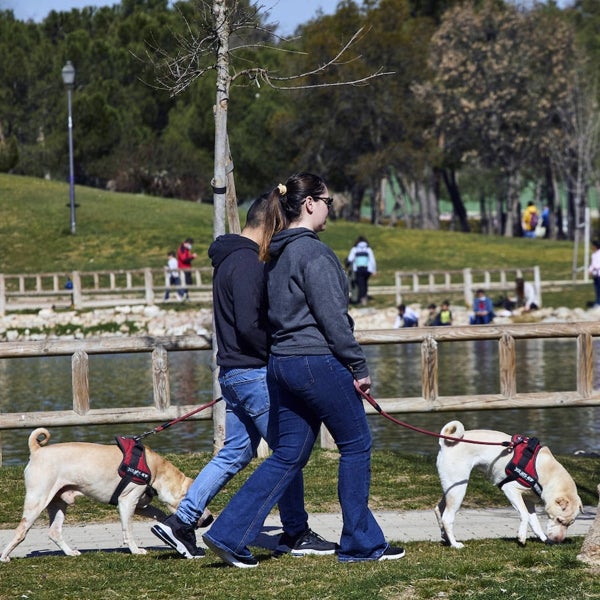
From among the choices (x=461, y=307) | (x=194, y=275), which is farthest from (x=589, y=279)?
(x=194, y=275)

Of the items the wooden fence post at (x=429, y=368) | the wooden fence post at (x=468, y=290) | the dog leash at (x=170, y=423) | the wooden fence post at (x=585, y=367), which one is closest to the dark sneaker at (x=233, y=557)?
the dog leash at (x=170, y=423)

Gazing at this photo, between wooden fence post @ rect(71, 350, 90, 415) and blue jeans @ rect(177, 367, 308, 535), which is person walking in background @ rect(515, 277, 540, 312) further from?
blue jeans @ rect(177, 367, 308, 535)

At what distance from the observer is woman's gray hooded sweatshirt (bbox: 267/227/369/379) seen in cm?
649

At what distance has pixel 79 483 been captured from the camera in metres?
7.37

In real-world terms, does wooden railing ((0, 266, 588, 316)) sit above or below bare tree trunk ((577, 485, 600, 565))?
above

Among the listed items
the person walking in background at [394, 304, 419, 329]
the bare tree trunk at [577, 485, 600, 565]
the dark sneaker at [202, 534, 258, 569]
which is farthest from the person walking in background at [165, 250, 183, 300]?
the bare tree trunk at [577, 485, 600, 565]

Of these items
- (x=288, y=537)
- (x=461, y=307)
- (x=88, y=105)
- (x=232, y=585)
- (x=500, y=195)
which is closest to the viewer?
(x=232, y=585)

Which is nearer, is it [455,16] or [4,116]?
[455,16]

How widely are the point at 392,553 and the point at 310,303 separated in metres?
1.51

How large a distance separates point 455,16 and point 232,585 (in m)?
59.5

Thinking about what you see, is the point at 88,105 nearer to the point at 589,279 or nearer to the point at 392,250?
the point at 392,250

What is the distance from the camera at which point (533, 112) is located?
2450 inches

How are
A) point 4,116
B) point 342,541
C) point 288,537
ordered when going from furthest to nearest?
point 4,116
point 288,537
point 342,541

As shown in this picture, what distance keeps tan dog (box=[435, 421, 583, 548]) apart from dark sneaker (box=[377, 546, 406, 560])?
47 centimetres
